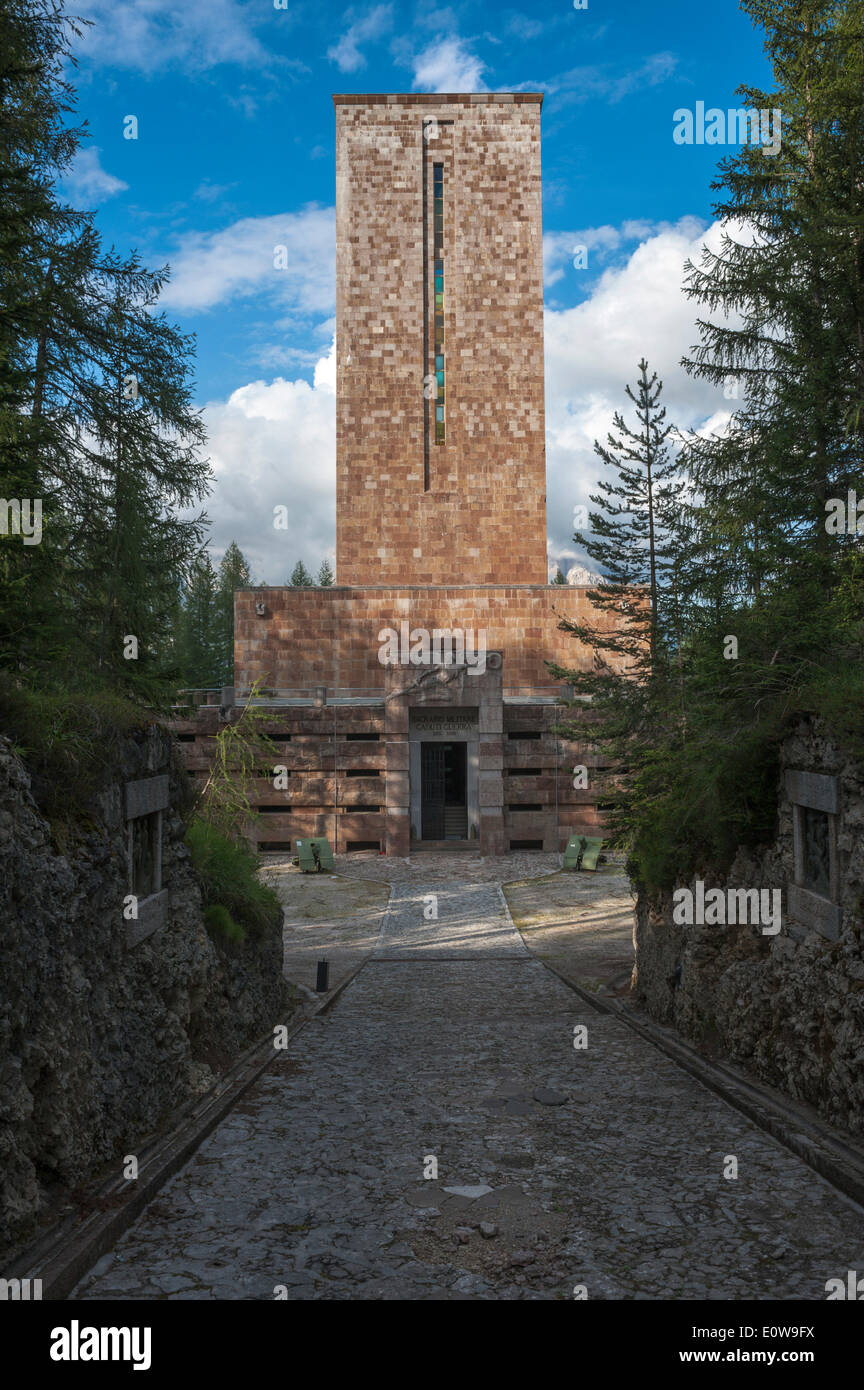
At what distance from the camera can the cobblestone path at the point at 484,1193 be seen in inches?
186

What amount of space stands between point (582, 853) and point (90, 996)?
2080 cm

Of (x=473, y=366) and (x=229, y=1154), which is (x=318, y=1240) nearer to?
(x=229, y=1154)

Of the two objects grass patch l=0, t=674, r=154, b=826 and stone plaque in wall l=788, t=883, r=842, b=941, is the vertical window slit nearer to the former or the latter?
stone plaque in wall l=788, t=883, r=842, b=941

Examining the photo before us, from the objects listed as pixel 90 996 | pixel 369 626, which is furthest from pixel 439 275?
pixel 90 996

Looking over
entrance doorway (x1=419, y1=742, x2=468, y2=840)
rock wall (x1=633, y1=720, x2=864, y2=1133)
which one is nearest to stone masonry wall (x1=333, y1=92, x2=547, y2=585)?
entrance doorway (x1=419, y1=742, x2=468, y2=840)

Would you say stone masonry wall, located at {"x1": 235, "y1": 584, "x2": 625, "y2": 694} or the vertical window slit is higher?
the vertical window slit

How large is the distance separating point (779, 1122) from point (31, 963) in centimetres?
549

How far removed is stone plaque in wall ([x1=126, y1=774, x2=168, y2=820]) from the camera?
721 centimetres

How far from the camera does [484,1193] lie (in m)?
5.80

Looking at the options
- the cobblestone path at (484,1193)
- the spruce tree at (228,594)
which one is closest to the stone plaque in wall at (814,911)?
the cobblestone path at (484,1193)

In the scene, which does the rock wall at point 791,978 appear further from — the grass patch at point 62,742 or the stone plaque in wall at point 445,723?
the stone plaque in wall at point 445,723

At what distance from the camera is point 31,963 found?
502cm

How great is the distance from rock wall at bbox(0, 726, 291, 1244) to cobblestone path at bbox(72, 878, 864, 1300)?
60 cm

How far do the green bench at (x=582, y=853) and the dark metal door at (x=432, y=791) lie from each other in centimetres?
569
